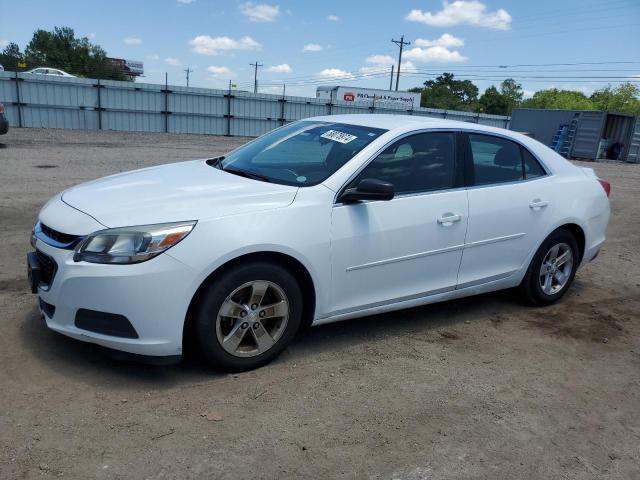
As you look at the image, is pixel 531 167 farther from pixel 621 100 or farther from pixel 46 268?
pixel 621 100

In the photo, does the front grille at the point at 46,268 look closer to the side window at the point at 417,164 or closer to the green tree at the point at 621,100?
the side window at the point at 417,164

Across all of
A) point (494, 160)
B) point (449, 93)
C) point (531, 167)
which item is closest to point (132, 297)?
point (494, 160)

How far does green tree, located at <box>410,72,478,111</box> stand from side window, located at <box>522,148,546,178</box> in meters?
86.0

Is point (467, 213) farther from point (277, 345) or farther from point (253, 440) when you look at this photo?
point (253, 440)

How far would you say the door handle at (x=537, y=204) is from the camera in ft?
15.5

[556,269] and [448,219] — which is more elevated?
[448,219]

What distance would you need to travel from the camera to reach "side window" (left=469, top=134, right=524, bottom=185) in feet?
14.9

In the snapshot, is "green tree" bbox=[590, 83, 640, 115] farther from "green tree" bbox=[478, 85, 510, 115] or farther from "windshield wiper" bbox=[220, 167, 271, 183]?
"windshield wiper" bbox=[220, 167, 271, 183]

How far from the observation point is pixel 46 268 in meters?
3.36

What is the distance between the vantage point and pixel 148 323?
10.3ft

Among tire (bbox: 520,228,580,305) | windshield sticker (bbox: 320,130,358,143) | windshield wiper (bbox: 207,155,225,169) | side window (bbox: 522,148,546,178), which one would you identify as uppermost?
windshield sticker (bbox: 320,130,358,143)

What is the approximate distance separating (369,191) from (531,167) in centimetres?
199

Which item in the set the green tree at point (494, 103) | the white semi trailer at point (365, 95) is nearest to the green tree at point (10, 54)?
the white semi trailer at point (365, 95)

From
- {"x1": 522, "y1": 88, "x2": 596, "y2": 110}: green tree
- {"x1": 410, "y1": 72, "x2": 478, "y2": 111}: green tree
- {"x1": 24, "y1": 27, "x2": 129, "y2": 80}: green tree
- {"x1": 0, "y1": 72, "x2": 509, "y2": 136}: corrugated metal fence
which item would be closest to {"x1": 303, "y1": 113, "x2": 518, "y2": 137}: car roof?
{"x1": 0, "y1": 72, "x2": 509, "y2": 136}: corrugated metal fence
